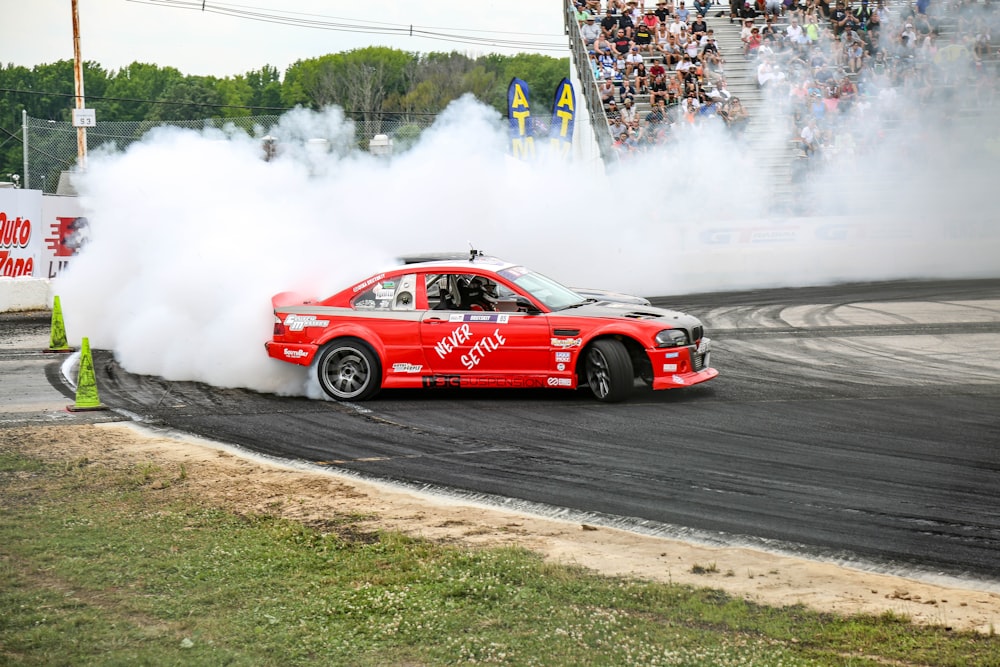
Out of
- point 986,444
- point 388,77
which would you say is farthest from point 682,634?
point 388,77

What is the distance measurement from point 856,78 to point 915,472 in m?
22.0

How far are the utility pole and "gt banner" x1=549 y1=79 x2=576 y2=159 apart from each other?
36.7ft

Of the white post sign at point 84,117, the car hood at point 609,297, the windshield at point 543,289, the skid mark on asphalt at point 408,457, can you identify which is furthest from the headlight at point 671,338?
the white post sign at point 84,117

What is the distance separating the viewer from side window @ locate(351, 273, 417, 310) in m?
10.2

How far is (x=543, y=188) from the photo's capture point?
20.2m

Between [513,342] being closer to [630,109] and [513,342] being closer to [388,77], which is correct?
[630,109]

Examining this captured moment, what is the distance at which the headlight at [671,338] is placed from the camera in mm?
9570

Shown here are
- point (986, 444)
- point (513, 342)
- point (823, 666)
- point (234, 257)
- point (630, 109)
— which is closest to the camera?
point (823, 666)

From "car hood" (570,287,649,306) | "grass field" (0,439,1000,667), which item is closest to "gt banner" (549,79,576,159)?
"car hood" (570,287,649,306)

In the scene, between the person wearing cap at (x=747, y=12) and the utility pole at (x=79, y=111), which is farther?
the person wearing cap at (x=747, y=12)

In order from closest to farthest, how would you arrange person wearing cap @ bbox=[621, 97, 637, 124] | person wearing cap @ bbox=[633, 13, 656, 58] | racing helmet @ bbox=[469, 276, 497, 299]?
racing helmet @ bbox=[469, 276, 497, 299] < person wearing cap @ bbox=[621, 97, 637, 124] < person wearing cap @ bbox=[633, 13, 656, 58]

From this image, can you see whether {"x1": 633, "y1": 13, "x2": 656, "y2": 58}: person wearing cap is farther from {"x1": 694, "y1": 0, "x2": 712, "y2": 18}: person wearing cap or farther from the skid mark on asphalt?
the skid mark on asphalt

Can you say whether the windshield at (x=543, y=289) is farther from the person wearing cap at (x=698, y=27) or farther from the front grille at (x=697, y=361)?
the person wearing cap at (x=698, y=27)

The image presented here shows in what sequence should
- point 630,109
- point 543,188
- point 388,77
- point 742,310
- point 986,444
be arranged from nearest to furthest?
point 986,444 < point 742,310 < point 543,188 < point 630,109 < point 388,77
